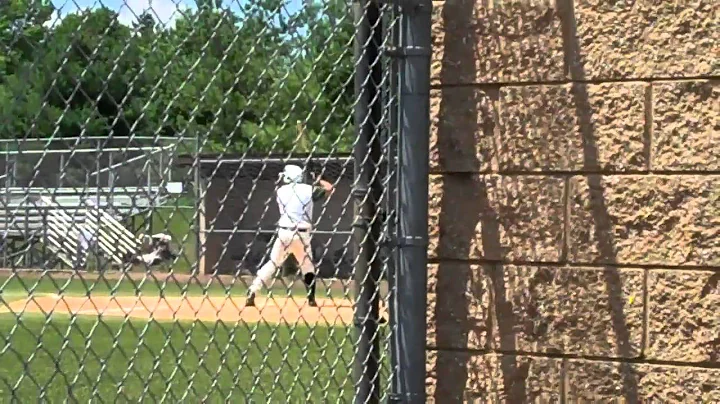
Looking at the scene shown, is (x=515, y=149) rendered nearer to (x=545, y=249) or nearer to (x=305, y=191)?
(x=545, y=249)

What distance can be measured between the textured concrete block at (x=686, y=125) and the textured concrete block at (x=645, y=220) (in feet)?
0.16

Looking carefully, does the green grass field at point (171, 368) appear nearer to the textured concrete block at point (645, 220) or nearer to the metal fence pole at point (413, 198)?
the metal fence pole at point (413, 198)

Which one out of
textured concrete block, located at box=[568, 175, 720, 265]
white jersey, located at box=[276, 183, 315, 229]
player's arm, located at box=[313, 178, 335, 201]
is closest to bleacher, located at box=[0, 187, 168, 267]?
white jersey, located at box=[276, 183, 315, 229]

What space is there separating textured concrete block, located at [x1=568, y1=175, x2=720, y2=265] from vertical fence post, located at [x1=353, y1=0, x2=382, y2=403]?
0.59m

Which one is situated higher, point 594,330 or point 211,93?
point 211,93

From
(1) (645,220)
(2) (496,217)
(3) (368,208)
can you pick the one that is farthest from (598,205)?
(3) (368,208)

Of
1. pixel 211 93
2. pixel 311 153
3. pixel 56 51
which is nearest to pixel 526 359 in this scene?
pixel 311 153

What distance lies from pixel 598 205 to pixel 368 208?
2.24 ft

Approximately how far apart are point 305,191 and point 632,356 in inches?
78.9

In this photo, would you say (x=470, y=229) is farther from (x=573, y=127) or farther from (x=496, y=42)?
(x=496, y=42)

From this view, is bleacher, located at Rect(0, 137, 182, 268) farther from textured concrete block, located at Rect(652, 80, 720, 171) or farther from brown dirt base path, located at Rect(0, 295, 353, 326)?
textured concrete block, located at Rect(652, 80, 720, 171)

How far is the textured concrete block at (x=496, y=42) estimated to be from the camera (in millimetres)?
3803

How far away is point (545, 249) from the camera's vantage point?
380cm

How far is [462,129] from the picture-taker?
3.88 m
